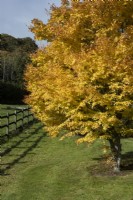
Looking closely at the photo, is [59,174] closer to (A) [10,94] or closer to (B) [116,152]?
(B) [116,152]

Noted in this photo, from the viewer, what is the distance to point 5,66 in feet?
344

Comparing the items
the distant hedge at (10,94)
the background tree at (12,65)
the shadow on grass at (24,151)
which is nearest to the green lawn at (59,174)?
the shadow on grass at (24,151)

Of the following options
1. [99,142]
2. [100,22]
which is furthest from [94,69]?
[99,142]

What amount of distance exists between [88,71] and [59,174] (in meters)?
4.73

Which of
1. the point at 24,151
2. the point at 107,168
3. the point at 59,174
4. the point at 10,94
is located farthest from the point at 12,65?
the point at 59,174

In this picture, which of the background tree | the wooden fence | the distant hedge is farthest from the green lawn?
the distant hedge

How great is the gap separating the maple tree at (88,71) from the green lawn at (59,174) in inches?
63.0

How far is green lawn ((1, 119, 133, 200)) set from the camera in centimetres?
1516

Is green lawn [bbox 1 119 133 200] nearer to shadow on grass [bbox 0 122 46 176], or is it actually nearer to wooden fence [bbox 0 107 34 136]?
shadow on grass [bbox 0 122 46 176]

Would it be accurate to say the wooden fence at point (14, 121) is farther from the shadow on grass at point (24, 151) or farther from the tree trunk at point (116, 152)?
the tree trunk at point (116, 152)

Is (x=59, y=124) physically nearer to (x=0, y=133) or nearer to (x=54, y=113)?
(x=54, y=113)

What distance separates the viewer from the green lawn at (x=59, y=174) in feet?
49.7

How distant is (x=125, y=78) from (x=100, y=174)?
4.50 m

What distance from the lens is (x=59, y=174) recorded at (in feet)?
59.5
